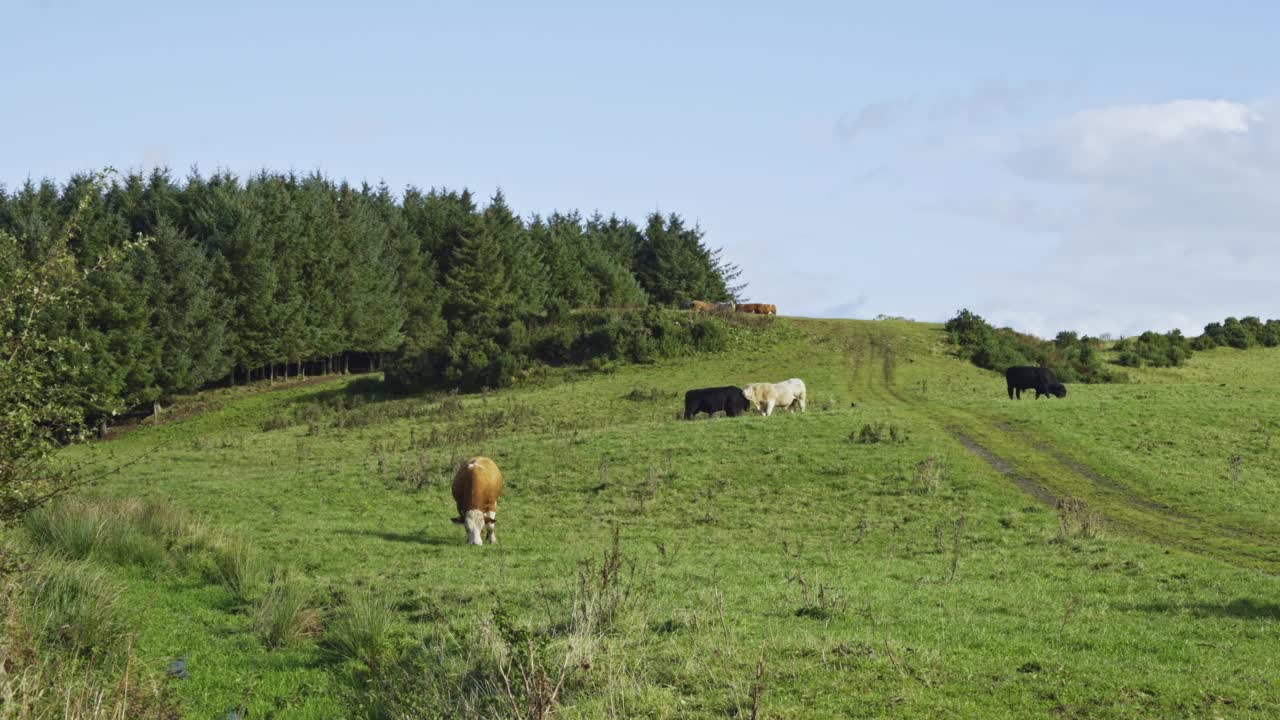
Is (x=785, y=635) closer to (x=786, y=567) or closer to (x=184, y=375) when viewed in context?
(x=786, y=567)

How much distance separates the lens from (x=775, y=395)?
145 feet

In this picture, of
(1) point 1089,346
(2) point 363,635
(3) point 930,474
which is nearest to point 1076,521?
(3) point 930,474

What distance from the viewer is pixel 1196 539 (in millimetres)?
22812

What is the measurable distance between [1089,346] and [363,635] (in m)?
62.2

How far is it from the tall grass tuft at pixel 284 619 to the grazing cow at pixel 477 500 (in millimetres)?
6751

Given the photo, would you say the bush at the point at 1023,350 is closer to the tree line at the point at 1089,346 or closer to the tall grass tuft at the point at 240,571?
the tree line at the point at 1089,346

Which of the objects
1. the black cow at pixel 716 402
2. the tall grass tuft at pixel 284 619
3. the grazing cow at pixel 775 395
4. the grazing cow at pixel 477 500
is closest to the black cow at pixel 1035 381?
the grazing cow at pixel 775 395

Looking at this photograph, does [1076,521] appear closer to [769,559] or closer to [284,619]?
[769,559]

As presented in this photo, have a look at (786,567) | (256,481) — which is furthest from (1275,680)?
(256,481)

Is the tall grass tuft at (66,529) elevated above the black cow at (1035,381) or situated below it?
below

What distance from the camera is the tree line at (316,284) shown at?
6197cm

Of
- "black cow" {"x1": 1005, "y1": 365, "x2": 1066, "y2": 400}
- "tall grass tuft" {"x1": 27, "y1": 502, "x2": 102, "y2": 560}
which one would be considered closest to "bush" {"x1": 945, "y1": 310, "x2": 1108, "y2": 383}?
"black cow" {"x1": 1005, "y1": 365, "x2": 1066, "y2": 400}

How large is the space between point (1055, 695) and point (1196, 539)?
14.4 meters

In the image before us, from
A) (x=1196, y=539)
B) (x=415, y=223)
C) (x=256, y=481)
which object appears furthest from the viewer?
(x=415, y=223)
